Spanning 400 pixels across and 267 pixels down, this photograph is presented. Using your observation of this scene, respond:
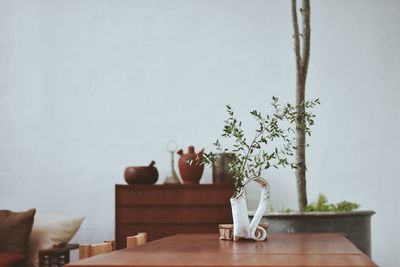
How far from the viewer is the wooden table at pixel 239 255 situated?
186 cm

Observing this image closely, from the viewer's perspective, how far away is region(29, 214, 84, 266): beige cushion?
501 centimetres

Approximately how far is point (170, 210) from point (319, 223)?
1543 mm

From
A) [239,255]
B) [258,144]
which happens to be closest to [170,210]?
[258,144]

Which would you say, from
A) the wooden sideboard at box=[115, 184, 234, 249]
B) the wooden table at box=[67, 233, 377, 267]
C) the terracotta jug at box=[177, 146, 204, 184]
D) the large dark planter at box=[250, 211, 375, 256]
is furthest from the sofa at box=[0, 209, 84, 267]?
the wooden table at box=[67, 233, 377, 267]

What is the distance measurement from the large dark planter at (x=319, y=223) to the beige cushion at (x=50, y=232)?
1803mm

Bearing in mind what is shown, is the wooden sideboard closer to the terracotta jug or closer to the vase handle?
the terracotta jug

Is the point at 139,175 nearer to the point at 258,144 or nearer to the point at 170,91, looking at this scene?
the point at 170,91

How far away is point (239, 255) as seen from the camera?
6.97ft

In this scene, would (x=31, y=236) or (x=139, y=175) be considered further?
(x=139, y=175)

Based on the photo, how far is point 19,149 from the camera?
5863mm

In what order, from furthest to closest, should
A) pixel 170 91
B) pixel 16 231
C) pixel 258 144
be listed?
pixel 170 91 → pixel 16 231 → pixel 258 144

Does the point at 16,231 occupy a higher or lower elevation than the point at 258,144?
lower

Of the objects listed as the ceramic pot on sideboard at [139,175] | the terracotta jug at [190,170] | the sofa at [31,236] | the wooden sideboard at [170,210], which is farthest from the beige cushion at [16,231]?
the terracotta jug at [190,170]

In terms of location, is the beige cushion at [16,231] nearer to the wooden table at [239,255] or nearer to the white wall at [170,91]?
the white wall at [170,91]
